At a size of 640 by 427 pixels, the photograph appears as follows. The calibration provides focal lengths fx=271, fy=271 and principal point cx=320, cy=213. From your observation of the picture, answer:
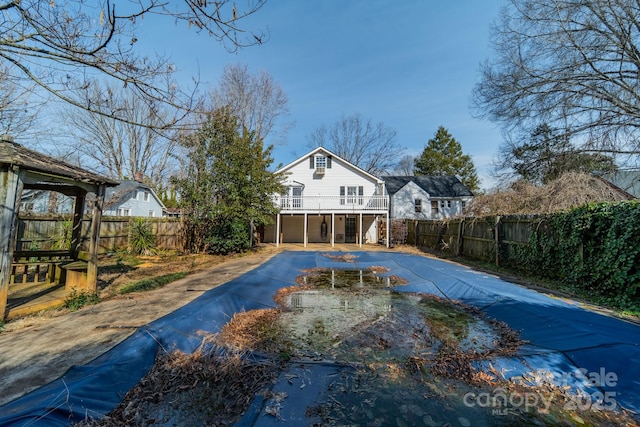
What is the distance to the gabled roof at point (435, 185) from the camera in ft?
82.4

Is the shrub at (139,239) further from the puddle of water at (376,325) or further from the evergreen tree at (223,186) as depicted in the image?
the puddle of water at (376,325)

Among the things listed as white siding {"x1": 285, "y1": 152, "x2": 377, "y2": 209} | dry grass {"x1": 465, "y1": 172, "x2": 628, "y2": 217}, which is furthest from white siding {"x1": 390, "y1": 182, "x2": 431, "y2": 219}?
dry grass {"x1": 465, "y1": 172, "x2": 628, "y2": 217}

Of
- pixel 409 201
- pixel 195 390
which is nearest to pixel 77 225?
pixel 195 390

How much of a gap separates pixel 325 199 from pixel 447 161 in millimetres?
23726

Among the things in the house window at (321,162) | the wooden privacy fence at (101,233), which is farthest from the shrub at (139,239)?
the house window at (321,162)

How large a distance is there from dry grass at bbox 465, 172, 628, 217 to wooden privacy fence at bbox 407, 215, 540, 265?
0.81 metres

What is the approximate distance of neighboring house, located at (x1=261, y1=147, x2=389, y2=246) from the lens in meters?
18.7

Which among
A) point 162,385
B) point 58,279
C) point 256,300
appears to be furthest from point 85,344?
point 58,279

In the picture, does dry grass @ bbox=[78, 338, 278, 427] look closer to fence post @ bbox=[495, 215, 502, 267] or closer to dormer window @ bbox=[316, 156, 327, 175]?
fence post @ bbox=[495, 215, 502, 267]

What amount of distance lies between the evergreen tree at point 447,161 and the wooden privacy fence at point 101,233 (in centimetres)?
3188

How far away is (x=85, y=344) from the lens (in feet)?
11.1

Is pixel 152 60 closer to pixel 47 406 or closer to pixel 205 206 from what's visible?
pixel 47 406

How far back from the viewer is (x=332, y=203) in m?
18.9

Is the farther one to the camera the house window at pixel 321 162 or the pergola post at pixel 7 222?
the house window at pixel 321 162
